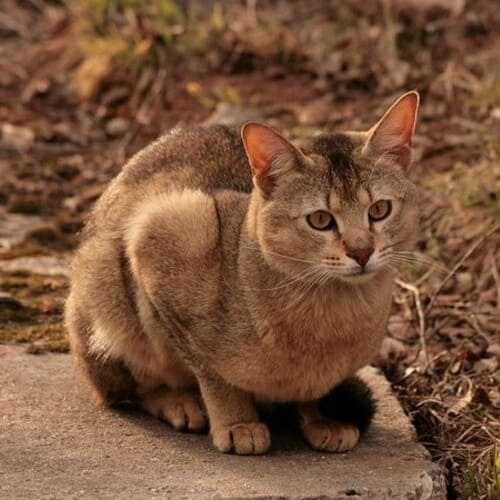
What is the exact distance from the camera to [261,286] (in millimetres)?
4012

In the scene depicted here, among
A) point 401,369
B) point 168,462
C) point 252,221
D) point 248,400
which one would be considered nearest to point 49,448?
point 168,462

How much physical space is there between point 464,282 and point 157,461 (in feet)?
8.00

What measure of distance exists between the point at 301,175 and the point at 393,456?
0.95m

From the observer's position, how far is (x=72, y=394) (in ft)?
15.1

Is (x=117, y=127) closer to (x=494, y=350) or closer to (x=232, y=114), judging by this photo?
(x=232, y=114)

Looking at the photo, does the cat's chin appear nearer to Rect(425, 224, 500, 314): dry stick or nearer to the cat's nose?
the cat's nose

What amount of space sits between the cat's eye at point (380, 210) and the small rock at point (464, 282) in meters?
2.06

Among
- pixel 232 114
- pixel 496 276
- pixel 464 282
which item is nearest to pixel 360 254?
pixel 496 276

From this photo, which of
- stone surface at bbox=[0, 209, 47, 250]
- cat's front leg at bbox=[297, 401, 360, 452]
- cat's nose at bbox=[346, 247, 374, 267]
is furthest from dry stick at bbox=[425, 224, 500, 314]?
stone surface at bbox=[0, 209, 47, 250]

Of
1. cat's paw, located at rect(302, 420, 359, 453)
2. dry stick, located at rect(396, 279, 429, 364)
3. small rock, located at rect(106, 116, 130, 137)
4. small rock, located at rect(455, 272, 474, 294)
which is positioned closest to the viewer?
cat's paw, located at rect(302, 420, 359, 453)

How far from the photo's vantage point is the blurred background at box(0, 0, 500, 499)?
5.51m

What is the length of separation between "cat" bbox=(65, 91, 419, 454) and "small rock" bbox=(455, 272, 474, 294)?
69.0 inches

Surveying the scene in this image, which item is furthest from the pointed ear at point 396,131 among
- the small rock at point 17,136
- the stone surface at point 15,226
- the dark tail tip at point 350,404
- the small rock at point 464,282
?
the small rock at point 17,136

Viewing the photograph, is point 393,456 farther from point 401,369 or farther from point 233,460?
point 401,369
